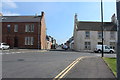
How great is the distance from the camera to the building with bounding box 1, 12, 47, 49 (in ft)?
183

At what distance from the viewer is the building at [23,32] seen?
183 feet

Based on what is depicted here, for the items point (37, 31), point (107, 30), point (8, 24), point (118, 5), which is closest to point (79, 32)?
point (107, 30)

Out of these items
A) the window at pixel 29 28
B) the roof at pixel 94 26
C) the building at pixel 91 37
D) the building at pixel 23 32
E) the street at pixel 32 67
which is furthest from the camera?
the roof at pixel 94 26

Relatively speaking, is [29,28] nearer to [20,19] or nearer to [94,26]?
[20,19]

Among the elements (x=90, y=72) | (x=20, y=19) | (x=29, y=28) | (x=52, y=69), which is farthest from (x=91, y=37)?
(x=90, y=72)

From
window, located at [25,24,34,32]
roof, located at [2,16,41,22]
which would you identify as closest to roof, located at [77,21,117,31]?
roof, located at [2,16,41,22]

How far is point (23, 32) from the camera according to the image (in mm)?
56688

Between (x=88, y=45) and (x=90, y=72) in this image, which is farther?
(x=88, y=45)

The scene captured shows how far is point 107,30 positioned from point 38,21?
62.0 ft

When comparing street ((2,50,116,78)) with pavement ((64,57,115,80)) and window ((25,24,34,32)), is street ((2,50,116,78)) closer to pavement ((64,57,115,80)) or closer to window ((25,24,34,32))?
pavement ((64,57,115,80))

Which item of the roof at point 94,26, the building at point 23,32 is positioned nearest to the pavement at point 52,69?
the building at point 23,32

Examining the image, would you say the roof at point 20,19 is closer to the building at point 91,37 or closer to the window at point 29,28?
the window at point 29,28

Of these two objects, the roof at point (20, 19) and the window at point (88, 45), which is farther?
the roof at point (20, 19)

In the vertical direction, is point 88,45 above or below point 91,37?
below
